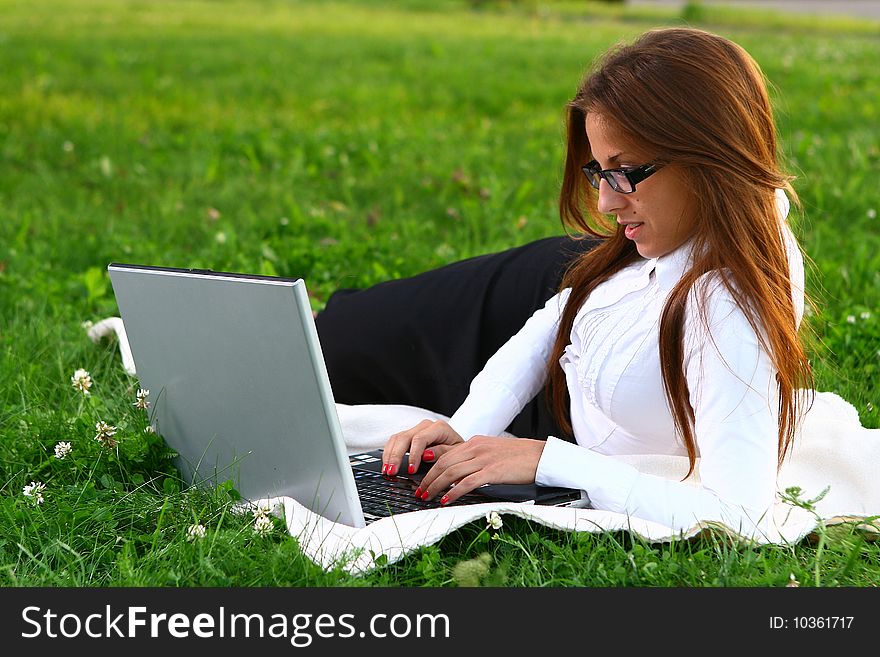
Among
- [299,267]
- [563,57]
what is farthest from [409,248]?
[563,57]

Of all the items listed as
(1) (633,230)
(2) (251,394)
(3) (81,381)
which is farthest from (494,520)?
(3) (81,381)

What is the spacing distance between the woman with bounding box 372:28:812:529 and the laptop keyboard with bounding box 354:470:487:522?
0.04 m

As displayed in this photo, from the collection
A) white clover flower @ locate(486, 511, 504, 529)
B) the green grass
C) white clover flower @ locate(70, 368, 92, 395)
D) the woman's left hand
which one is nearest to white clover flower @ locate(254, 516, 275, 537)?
the green grass

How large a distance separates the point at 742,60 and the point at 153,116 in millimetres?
6364

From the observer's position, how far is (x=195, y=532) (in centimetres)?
247

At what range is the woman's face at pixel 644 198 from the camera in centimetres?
239

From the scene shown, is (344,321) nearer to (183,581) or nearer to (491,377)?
(491,377)

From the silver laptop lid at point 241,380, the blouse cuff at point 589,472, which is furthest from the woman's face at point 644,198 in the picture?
the silver laptop lid at point 241,380

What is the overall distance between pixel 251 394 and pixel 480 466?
1.74 feet

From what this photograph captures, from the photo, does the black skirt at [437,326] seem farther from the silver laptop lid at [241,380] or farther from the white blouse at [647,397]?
the silver laptop lid at [241,380]

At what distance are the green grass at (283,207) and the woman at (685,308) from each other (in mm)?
142

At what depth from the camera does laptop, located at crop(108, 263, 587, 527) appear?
2.17 meters

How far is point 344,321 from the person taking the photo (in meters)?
3.53

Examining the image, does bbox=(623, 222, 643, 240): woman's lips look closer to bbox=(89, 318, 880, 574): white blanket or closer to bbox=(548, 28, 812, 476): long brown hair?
bbox=(548, 28, 812, 476): long brown hair
